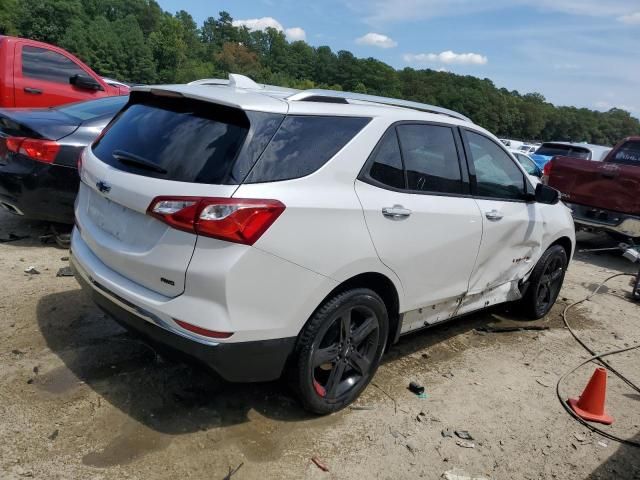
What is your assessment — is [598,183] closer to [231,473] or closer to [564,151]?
[231,473]

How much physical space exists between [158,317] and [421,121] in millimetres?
2131

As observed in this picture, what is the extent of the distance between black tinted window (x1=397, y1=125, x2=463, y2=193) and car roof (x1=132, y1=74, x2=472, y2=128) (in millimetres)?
113

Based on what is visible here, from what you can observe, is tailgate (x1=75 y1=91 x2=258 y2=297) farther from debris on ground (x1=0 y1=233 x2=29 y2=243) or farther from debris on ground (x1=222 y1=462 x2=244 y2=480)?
debris on ground (x1=0 y1=233 x2=29 y2=243)

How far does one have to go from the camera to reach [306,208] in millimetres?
2723

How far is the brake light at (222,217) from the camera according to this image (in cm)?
250

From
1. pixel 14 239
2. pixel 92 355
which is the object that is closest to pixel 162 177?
pixel 92 355

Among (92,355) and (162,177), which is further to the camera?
(92,355)

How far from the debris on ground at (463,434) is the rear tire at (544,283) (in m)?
2.24

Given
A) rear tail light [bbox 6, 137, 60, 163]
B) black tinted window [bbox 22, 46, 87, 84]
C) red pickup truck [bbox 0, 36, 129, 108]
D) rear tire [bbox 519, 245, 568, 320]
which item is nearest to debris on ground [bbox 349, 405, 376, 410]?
rear tire [bbox 519, 245, 568, 320]

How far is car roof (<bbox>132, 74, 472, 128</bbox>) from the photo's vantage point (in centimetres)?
279

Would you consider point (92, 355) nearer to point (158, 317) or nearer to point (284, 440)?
point (158, 317)

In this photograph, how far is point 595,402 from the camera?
3.63 metres

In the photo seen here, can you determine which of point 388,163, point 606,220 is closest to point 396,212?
point 388,163

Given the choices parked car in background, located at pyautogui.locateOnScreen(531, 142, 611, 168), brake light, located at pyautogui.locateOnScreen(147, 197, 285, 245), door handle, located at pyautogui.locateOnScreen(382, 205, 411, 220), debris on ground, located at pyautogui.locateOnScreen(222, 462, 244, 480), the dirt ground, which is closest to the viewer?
brake light, located at pyautogui.locateOnScreen(147, 197, 285, 245)
